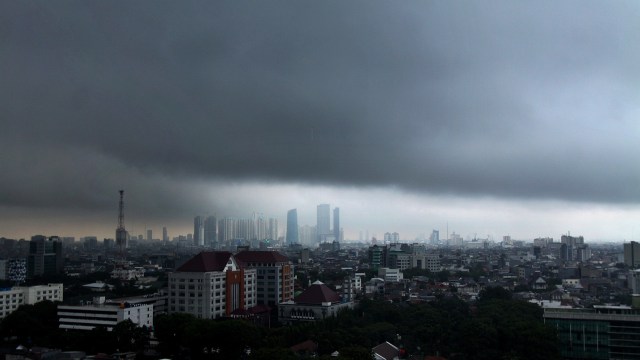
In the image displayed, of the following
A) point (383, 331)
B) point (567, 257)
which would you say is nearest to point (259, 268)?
point (383, 331)

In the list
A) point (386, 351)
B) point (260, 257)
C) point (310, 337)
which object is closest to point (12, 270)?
point (260, 257)

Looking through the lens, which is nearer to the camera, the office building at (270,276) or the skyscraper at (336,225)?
the office building at (270,276)

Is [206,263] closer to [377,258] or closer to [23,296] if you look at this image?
[23,296]

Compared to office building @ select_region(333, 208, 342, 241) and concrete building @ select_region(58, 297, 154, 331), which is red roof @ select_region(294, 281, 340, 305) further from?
office building @ select_region(333, 208, 342, 241)

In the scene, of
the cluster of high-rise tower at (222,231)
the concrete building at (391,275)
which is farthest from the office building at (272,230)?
the concrete building at (391,275)

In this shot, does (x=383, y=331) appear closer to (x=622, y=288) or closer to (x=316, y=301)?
(x=316, y=301)

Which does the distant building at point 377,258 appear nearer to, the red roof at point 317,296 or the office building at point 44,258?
the office building at point 44,258
